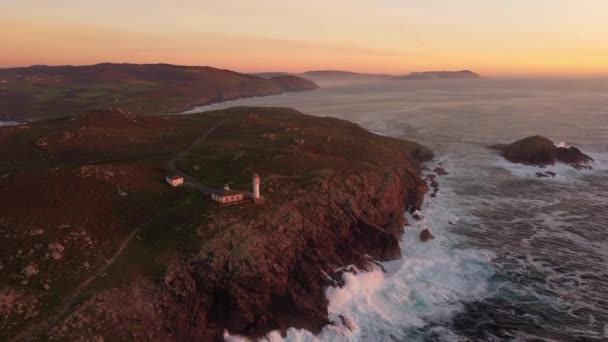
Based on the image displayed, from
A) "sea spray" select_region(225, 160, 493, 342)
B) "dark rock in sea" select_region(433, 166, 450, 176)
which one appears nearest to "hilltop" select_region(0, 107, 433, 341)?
"sea spray" select_region(225, 160, 493, 342)

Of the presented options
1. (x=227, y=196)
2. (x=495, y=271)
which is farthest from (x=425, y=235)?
(x=227, y=196)

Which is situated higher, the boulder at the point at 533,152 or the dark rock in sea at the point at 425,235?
the boulder at the point at 533,152

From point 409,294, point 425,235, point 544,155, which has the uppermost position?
point 544,155

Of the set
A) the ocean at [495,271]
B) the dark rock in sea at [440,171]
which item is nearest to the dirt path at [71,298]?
the ocean at [495,271]

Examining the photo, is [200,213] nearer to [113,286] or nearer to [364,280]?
[113,286]

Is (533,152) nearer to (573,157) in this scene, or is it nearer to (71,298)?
(573,157)

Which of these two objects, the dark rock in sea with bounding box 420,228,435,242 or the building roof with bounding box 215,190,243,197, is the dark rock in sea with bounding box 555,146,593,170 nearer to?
the dark rock in sea with bounding box 420,228,435,242

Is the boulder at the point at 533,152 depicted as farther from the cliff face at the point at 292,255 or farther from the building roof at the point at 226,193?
the building roof at the point at 226,193
